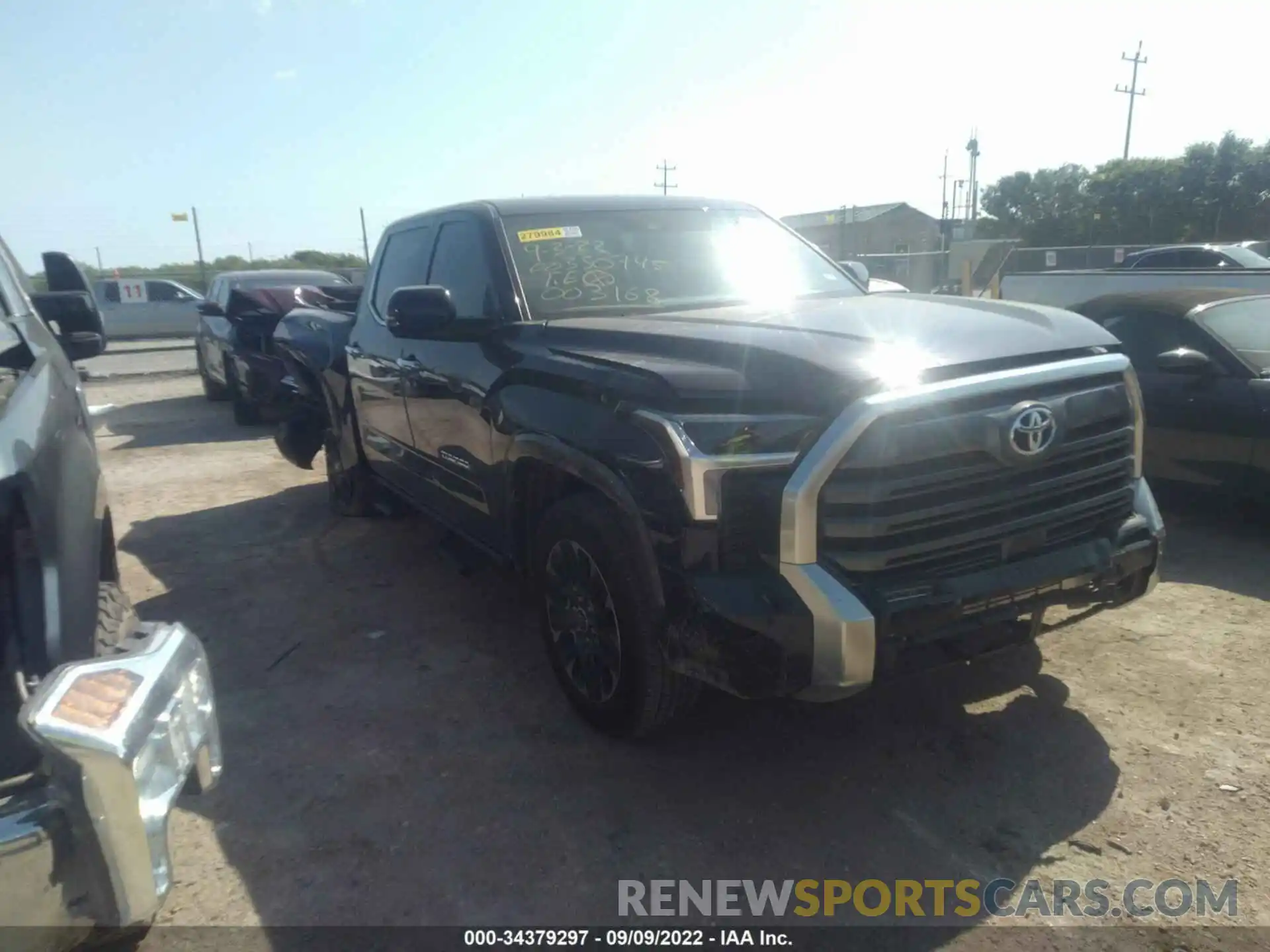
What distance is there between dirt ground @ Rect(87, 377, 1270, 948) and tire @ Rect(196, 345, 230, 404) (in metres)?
9.05

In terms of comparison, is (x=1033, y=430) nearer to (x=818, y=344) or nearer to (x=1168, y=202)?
(x=818, y=344)

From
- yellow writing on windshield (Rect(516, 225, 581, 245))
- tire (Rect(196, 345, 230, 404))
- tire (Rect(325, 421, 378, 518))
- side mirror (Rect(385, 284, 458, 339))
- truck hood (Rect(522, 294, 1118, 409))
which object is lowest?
tire (Rect(196, 345, 230, 404))

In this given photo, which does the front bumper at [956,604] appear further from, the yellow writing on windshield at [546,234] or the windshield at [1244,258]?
the windshield at [1244,258]

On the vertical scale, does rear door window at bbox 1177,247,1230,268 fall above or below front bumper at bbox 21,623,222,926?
above

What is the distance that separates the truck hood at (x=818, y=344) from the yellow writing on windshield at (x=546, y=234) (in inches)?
23.1

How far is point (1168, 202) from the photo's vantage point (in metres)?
44.5

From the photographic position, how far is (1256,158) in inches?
1692

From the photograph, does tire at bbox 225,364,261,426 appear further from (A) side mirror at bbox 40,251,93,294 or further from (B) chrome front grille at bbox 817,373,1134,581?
(B) chrome front grille at bbox 817,373,1134,581

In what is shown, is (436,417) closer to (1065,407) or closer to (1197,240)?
(1065,407)

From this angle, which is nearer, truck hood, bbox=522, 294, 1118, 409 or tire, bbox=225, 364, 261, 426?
truck hood, bbox=522, 294, 1118, 409

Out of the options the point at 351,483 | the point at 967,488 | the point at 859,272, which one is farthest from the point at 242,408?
the point at 967,488

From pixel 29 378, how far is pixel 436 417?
2092 mm

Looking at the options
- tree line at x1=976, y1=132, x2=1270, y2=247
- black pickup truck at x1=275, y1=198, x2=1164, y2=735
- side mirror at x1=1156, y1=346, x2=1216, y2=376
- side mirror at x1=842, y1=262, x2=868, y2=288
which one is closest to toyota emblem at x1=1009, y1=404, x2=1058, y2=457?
black pickup truck at x1=275, y1=198, x2=1164, y2=735

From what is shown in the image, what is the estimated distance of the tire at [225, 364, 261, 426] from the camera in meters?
11.1
